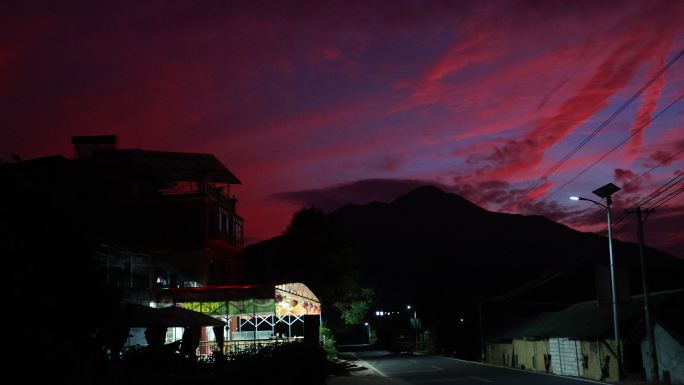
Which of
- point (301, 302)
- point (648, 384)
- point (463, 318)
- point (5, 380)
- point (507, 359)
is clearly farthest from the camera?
point (463, 318)

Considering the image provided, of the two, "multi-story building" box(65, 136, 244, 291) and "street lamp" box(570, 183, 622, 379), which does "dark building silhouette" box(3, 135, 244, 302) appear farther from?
"street lamp" box(570, 183, 622, 379)

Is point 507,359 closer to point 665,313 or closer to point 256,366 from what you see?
point 665,313

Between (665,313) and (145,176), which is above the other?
(145,176)

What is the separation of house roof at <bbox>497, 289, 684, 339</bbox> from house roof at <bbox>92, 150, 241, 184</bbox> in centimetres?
2201

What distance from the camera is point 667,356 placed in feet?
90.2

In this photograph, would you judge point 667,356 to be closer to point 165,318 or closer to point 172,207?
point 165,318

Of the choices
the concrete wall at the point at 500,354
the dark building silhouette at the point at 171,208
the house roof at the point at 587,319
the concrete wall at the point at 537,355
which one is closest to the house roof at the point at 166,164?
the dark building silhouette at the point at 171,208

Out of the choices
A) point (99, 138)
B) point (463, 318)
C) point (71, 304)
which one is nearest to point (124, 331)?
point (71, 304)

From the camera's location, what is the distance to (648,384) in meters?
27.0

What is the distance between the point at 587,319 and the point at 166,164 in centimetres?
2627

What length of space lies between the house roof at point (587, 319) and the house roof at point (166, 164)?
22.0 metres

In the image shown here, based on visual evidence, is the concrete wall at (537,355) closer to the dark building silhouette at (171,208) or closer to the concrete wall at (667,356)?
the concrete wall at (667,356)

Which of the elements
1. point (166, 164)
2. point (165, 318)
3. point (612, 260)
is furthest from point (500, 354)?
point (165, 318)

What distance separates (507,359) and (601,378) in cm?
1652
